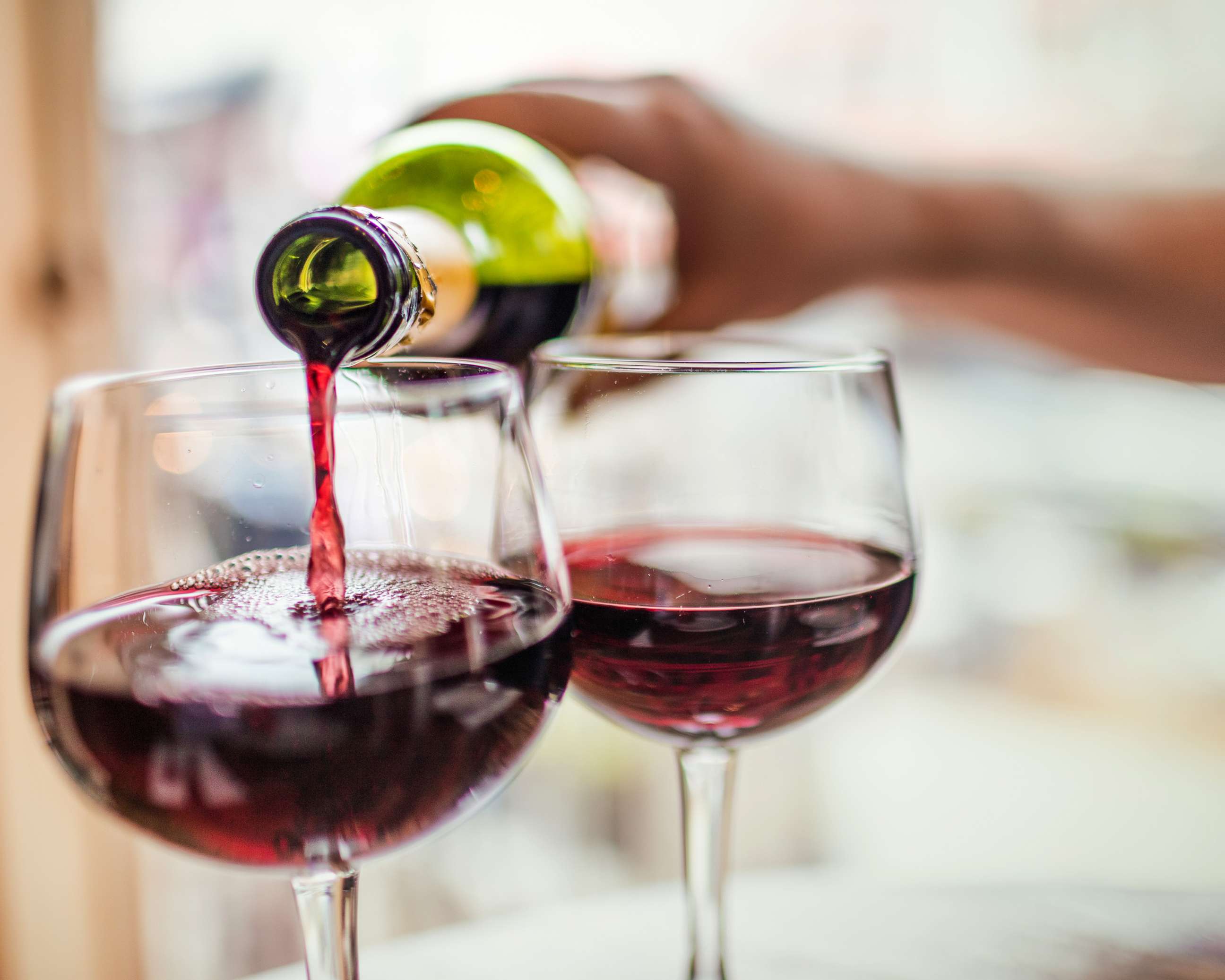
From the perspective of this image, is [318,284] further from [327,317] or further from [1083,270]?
[1083,270]

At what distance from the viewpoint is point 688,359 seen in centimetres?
62

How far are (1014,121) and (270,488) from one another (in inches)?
70.7

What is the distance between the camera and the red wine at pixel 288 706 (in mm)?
409

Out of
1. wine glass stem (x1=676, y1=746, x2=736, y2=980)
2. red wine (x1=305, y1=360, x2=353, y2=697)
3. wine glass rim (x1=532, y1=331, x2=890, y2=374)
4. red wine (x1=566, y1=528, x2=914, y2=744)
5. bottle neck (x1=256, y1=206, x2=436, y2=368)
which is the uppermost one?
bottle neck (x1=256, y1=206, x2=436, y2=368)

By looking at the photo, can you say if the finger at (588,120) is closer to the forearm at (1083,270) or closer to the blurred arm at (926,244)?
the blurred arm at (926,244)

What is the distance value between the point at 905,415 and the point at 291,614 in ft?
3.90

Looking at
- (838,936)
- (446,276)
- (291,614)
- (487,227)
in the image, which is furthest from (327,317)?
(838,936)

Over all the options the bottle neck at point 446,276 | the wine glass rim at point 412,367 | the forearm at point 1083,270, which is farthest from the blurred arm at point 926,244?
the wine glass rim at point 412,367

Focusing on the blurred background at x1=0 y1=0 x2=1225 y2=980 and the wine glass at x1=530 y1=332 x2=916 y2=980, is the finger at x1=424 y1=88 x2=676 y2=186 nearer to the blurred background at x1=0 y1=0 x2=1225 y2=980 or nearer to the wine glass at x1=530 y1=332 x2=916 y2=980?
the wine glass at x1=530 y1=332 x2=916 y2=980

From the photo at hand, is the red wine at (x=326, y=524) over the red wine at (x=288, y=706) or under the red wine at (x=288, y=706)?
over

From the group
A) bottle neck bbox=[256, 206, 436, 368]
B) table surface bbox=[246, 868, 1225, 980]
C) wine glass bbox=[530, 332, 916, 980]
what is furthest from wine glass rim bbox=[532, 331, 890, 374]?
table surface bbox=[246, 868, 1225, 980]

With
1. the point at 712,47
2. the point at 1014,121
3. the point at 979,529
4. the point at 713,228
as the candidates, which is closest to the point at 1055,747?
the point at 979,529

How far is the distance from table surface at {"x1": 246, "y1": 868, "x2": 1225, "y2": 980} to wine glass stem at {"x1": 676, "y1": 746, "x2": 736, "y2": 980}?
4.7 inches

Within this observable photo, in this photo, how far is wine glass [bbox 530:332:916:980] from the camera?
54 centimetres
